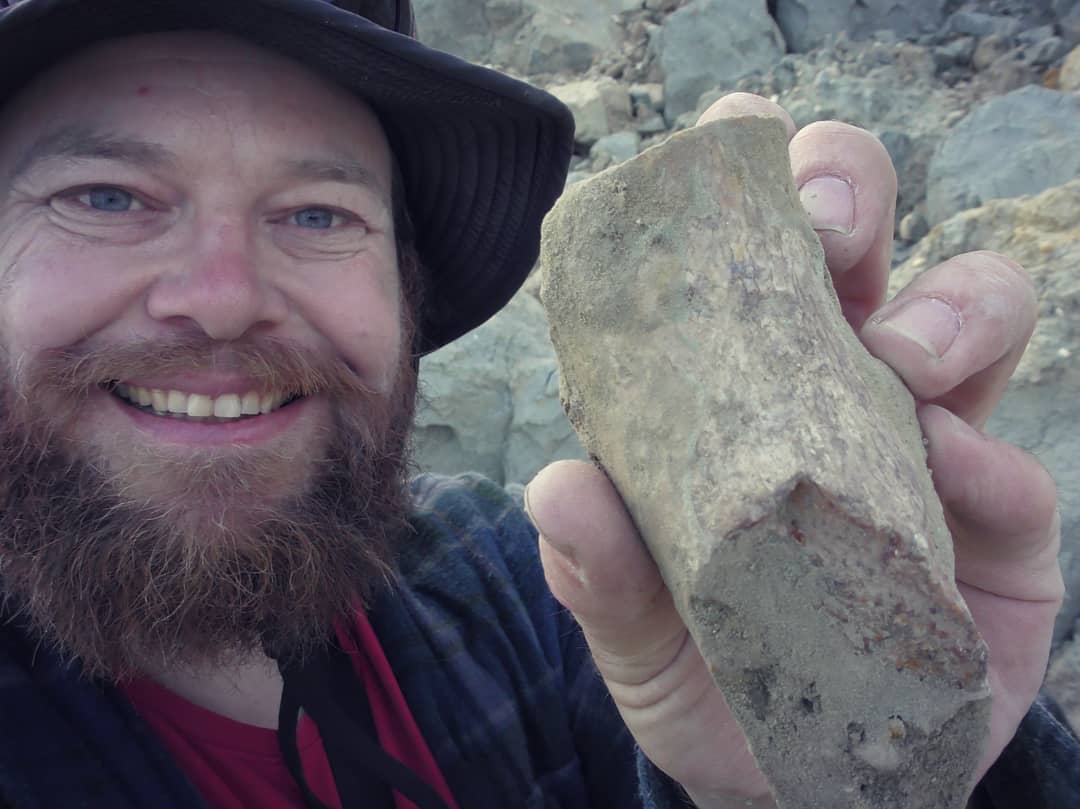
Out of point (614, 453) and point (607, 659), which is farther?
point (607, 659)

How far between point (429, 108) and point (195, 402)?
82 cm

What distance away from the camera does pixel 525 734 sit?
206cm

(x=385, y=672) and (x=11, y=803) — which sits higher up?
(x=11, y=803)

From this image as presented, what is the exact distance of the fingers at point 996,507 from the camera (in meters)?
1.33

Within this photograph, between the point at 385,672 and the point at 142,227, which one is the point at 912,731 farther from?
the point at 142,227

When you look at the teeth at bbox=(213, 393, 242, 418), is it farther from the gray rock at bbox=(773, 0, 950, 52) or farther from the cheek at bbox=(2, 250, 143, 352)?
the gray rock at bbox=(773, 0, 950, 52)

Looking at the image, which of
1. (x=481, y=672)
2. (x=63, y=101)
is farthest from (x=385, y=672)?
(x=63, y=101)

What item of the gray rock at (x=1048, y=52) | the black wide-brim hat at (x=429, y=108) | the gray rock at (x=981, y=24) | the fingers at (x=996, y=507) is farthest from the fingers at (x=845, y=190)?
the gray rock at (x=981, y=24)

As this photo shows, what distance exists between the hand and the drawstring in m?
0.54

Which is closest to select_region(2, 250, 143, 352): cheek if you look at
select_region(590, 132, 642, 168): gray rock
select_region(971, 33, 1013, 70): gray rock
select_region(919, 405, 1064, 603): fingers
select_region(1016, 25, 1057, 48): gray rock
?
select_region(919, 405, 1064, 603): fingers

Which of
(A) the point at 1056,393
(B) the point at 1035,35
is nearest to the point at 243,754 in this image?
(A) the point at 1056,393

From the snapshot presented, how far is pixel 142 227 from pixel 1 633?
0.80 metres

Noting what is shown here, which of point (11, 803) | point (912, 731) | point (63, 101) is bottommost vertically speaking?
point (11, 803)

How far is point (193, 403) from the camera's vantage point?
1713mm
